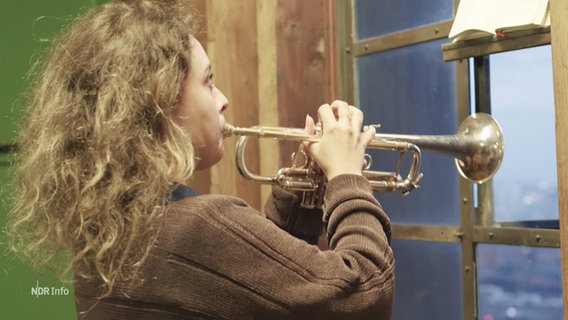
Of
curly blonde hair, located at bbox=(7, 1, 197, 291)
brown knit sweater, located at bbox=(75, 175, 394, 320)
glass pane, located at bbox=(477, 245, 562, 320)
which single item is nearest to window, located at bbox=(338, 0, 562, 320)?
glass pane, located at bbox=(477, 245, 562, 320)

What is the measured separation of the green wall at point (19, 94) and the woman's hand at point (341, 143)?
4.67ft

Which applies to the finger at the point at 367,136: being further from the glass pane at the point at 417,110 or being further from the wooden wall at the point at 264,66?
the wooden wall at the point at 264,66

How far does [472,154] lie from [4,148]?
166 centimetres

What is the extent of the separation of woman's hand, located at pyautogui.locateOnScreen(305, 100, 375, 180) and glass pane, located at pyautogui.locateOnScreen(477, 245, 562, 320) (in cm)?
102

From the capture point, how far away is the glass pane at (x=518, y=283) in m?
2.36

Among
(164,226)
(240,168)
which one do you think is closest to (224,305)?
(164,226)

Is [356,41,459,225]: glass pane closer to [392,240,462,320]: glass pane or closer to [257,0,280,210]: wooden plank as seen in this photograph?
[392,240,462,320]: glass pane

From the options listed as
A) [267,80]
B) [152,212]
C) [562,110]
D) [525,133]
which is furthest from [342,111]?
[267,80]

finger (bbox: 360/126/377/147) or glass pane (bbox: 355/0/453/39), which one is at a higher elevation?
glass pane (bbox: 355/0/453/39)

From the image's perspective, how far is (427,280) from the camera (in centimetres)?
280

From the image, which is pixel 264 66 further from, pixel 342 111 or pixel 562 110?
pixel 562 110

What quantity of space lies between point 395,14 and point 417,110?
38 cm

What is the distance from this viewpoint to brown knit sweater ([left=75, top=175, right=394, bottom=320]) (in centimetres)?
123

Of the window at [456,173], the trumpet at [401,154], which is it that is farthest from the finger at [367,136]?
the window at [456,173]
